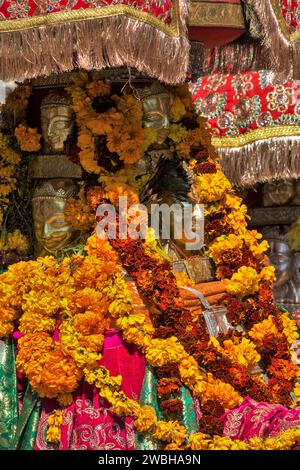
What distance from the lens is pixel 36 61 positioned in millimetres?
5074

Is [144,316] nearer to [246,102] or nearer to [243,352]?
[243,352]

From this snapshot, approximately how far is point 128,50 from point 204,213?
1.36 m

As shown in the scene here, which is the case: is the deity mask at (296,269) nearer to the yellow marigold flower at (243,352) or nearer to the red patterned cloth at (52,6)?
the yellow marigold flower at (243,352)

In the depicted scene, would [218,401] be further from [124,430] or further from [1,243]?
[1,243]

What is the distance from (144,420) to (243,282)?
109 centimetres

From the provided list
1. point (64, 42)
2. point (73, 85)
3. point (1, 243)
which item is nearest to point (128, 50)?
point (64, 42)

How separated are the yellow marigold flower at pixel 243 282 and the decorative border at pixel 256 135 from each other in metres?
1.90

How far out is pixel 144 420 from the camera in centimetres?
518

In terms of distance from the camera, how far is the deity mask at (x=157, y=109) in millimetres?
6016

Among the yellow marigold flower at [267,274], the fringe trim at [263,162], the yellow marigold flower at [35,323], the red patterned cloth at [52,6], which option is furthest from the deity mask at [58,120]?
the fringe trim at [263,162]

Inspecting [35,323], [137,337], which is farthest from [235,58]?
[35,323]

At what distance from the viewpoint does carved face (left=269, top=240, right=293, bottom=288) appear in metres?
8.19

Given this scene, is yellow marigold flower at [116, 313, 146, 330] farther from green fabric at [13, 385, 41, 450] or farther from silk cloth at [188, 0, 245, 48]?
silk cloth at [188, 0, 245, 48]

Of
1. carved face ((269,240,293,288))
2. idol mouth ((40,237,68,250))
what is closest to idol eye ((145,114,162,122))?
idol mouth ((40,237,68,250))
